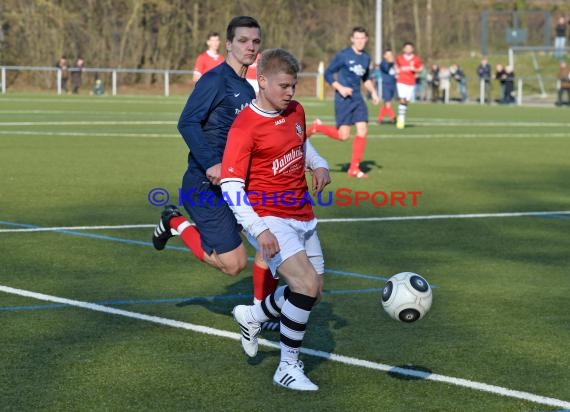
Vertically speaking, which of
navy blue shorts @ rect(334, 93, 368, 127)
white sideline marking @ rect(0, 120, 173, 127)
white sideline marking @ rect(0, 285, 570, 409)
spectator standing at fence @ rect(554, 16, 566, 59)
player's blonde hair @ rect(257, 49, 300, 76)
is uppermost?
spectator standing at fence @ rect(554, 16, 566, 59)

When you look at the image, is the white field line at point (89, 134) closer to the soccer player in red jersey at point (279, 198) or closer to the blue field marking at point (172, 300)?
the blue field marking at point (172, 300)

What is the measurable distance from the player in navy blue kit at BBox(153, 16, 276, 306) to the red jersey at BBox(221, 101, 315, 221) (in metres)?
1.00

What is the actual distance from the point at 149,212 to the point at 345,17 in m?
56.8

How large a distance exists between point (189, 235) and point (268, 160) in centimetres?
189

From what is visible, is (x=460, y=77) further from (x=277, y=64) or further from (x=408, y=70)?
(x=277, y=64)

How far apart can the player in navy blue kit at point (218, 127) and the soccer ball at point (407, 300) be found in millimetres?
1038

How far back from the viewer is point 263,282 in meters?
7.15

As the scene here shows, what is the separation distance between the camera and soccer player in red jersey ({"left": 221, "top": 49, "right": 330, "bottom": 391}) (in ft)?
19.8

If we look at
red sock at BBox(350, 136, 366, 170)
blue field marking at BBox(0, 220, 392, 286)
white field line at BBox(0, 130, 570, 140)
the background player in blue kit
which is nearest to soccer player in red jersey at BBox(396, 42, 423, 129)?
the background player in blue kit

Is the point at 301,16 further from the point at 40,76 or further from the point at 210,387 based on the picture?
the point at 210,387

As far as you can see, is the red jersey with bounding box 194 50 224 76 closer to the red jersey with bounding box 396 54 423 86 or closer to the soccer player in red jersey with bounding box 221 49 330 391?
the red jersey with bounding box 396 54 423 86

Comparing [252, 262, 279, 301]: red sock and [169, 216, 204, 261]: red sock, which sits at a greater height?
[169, 216, 204, 261]: red sock

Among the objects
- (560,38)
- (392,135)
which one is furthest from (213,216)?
(560,38)

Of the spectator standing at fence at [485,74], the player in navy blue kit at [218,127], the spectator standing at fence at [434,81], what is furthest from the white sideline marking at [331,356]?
the spectator standing at fence at [434,81]
